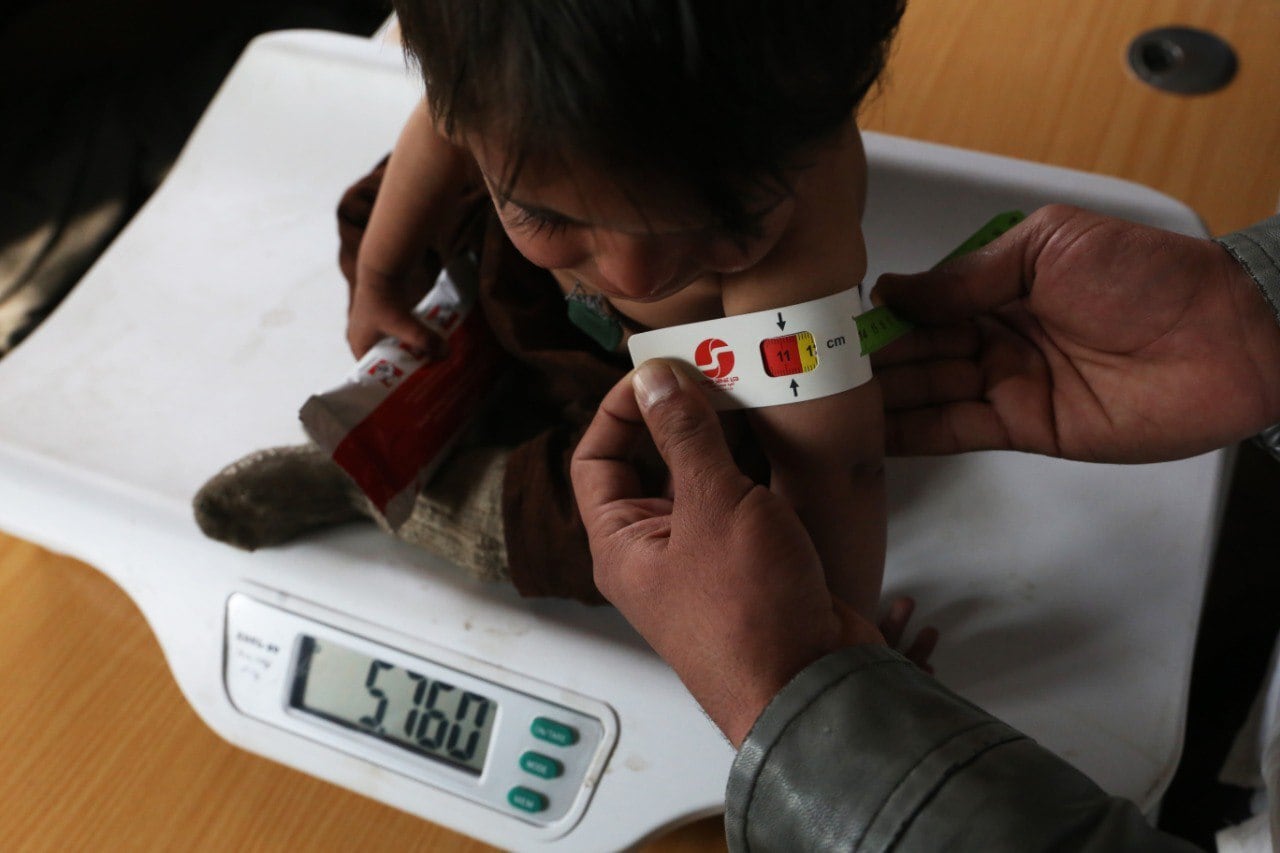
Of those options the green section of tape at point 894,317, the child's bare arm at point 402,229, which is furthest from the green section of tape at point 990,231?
the child's bare arm at point 402,229

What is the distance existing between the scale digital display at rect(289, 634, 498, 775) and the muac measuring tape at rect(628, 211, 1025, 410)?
9.1 inches

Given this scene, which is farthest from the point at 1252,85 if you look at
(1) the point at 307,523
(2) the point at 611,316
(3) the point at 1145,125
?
(1) the point at 307,523

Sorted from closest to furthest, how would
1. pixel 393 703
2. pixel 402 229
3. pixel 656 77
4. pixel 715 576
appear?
pixel 656 77
pixel 715 576
pixel 393 703
pixel 402 229

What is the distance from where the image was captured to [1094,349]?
664 millimetres

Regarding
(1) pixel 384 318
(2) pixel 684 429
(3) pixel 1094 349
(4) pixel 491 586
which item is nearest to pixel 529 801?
(4) pixel 491 586

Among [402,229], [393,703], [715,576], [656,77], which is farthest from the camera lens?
[402,229]

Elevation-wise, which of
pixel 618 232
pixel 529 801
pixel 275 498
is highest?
pixel 618 232

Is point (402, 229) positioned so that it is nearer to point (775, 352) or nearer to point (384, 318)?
point (384, 318)

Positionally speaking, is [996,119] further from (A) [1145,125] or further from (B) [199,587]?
(B) [199,587]

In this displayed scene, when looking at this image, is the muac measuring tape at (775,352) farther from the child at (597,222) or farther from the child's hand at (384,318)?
the child's hand at (384,318)

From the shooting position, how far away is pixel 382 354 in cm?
69

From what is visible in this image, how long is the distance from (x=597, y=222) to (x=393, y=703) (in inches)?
12.9

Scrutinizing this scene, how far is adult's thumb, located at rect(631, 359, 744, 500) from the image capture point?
0.52 meters

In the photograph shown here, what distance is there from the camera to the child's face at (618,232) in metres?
0.45
